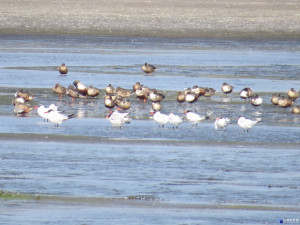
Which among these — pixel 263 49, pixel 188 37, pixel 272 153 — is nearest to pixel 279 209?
pixel 272 153

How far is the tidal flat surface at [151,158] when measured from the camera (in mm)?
10211

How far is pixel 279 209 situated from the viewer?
33.8ft

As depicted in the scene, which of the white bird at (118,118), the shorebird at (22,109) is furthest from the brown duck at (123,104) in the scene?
the white bird at (118,118)

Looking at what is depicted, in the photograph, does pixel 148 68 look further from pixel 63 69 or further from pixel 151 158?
pixel 151 158

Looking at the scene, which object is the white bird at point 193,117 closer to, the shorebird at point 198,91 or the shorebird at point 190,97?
the shorebird at point 190,97

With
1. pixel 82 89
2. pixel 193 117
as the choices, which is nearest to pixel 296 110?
pixel 193 117

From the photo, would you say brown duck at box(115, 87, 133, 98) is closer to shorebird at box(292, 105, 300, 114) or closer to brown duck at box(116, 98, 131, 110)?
brown duck at box(116, 98, 131, 110)

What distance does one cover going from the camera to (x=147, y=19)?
41312 millimetres

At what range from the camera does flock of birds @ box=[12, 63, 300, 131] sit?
1631 cm

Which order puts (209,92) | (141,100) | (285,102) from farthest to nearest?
1. (209,92)
2. (141,100)
3. (285,102)

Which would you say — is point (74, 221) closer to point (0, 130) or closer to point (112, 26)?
point (0, 130)

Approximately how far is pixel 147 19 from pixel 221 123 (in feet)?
84.9

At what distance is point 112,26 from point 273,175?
93.1 feet

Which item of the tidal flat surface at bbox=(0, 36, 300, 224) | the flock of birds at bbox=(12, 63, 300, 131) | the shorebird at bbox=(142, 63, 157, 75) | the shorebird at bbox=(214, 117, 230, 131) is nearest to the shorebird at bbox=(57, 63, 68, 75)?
the tidal flat surface at bbox=(0, 36, 300, 224)
